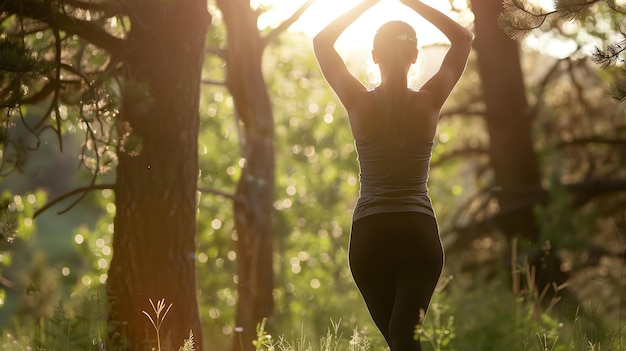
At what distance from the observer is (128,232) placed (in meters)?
6.39

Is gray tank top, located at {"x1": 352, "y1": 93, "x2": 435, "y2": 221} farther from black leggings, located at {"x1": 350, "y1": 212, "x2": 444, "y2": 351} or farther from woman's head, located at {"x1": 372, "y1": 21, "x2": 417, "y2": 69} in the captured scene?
woman's head, located at {"x1": 372, "y1": 21, "x2": 417, "y2": 69}

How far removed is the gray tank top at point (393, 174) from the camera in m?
4.12

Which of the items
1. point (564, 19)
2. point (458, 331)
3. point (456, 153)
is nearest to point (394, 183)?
point (564, 19)

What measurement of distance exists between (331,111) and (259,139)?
6.47 metres

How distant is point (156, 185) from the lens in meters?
6.38

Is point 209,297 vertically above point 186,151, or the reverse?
point 186,151

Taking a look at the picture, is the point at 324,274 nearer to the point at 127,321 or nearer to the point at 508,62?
the point at 508,62

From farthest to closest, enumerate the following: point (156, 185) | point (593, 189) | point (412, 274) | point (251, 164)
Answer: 1. point (593, 189)
2. point (251, 164)
3. point (156, 185)
4. point (412, 274)

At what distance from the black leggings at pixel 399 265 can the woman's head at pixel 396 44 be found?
29.7 inches

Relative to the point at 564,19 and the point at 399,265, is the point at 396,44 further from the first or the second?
the point at 564,19

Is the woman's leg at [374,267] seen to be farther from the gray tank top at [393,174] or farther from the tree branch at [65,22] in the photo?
the tree branch at [65,22]

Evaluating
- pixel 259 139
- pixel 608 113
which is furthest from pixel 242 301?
pixel 608 113

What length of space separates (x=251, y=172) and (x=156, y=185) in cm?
400

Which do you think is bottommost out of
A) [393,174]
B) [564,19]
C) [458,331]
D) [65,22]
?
[458,331]
